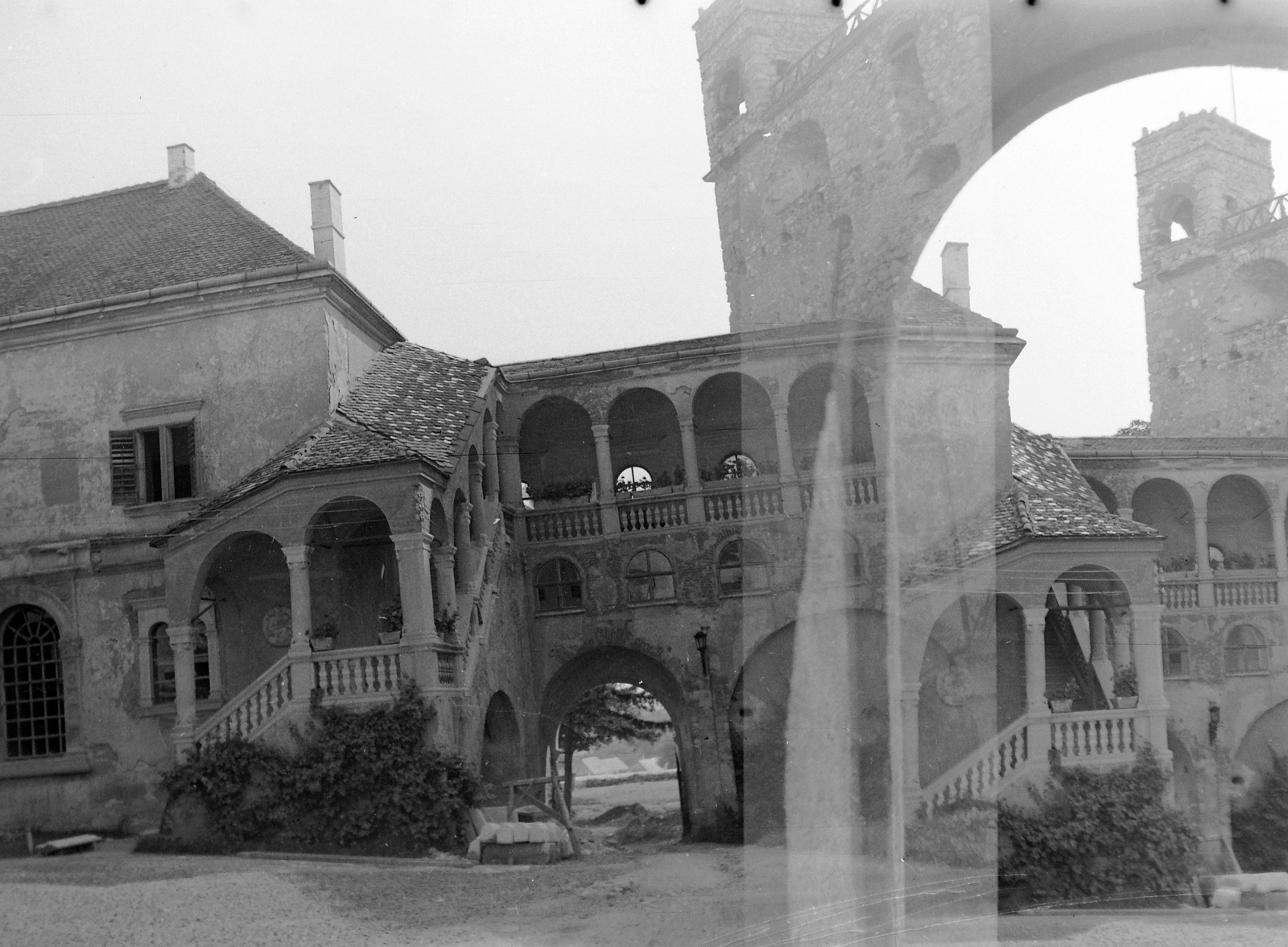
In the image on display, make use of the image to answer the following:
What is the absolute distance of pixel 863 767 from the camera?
2498 centimetres

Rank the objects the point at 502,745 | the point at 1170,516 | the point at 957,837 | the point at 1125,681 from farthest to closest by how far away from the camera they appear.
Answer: the point at 1170,516 → the point at 1125,681 → the point at 502,745 → the point at 957,837

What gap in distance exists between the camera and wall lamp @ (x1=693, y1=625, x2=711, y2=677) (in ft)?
84.3

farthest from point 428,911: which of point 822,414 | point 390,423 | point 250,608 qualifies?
point 822,414

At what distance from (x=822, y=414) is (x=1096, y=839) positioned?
412 inches

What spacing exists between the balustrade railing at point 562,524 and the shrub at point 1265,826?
46.1ft

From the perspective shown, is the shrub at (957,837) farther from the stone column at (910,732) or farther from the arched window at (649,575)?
the arched window at (649,575)

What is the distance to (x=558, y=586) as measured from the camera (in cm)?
2717

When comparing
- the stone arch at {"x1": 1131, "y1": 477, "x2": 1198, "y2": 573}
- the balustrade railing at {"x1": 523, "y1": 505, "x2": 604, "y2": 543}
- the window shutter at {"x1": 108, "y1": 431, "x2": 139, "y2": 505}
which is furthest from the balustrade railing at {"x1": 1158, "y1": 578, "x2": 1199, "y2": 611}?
the window shutter at {"x1": 108, "y1": 431, "x2": 139, "y2": 505}

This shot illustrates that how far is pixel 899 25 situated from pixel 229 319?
13.5 meters

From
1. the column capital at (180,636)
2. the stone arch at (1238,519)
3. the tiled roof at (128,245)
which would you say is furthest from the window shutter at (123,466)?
the stone arch at (1238,519)

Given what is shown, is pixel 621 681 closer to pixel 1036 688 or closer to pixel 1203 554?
pixel 1036 688

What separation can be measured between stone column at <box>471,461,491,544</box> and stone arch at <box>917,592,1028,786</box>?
7.98m

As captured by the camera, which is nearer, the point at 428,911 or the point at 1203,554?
the point at 428,911

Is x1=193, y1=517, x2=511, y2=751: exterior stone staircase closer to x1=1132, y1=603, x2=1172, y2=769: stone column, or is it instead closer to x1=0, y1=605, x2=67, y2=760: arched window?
x1=0, y1=605, x2=67, y2=760: arched window
